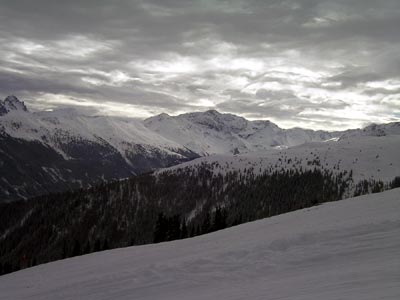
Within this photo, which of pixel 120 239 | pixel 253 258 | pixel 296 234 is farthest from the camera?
pixel 120 239

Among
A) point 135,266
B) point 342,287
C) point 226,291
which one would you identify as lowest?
point 135,266

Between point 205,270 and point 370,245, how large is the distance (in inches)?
321

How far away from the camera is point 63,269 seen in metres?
31.6

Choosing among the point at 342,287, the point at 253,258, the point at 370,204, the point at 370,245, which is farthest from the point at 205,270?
the point at 370,204

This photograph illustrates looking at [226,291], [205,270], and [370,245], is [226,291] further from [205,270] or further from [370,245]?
[370,245]

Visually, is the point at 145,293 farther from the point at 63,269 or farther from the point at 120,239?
the point at 120,239

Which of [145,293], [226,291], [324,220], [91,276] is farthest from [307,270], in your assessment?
[91,276]

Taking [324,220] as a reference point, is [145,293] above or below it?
below

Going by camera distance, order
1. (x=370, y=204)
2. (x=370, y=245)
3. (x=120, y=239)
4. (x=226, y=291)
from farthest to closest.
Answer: (x=120, y=239), (x=370, y=204), (x=370, y=245), (x=226, y=291)

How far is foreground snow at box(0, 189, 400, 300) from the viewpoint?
41.2ft

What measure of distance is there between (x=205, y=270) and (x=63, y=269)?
55.5 feet

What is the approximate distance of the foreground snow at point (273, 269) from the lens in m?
12.6

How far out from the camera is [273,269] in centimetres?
1741

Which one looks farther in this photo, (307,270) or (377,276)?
(307,270)
